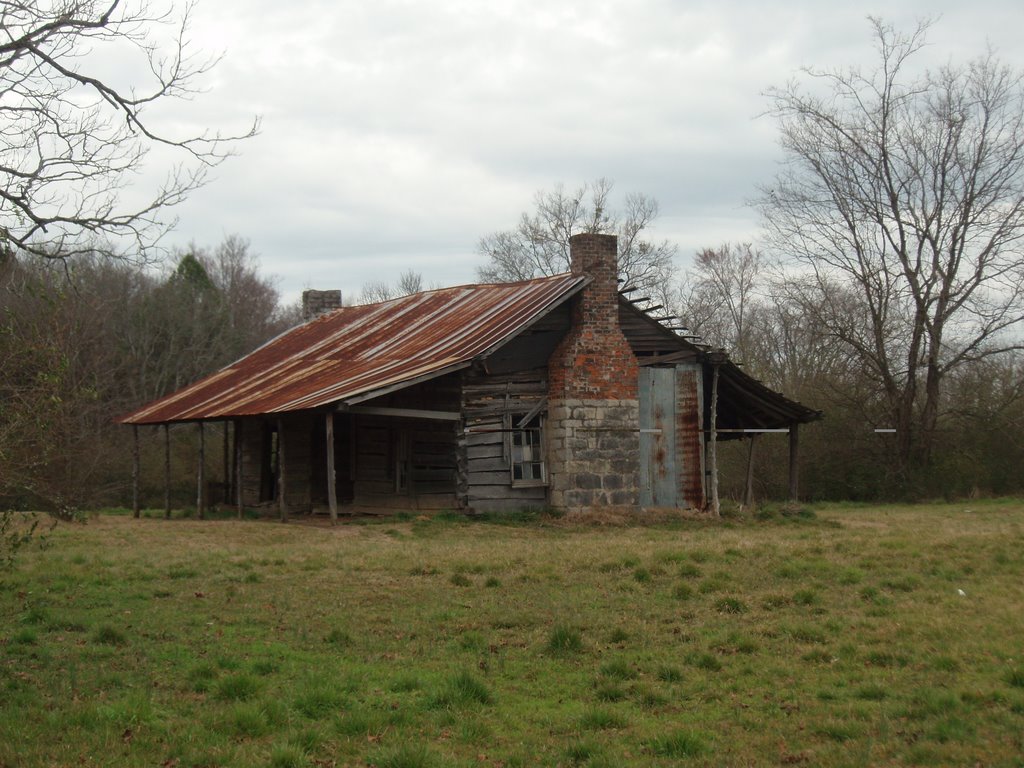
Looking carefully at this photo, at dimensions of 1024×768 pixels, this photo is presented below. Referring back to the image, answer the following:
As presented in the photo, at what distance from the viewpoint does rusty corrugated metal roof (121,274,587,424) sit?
69.5ft

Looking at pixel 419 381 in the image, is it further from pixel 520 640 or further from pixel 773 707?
pixel 773 707

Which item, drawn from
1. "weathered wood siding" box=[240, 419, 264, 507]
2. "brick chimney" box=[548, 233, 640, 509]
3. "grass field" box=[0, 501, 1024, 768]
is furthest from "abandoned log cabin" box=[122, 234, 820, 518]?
"grass field" box=[0, 501, 1024, 768]

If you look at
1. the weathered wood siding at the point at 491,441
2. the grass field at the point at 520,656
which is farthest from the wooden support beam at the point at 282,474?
the grass field at the point at 520,656

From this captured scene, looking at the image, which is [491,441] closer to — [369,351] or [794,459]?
[369,351]

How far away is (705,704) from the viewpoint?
795 centimetres

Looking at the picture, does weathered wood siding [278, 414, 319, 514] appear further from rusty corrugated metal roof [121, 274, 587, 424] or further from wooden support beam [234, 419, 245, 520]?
rusty corrugated metal roof [121, 274, 587, 424]

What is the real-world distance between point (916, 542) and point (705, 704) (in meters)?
8.60

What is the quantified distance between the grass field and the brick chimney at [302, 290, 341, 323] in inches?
748

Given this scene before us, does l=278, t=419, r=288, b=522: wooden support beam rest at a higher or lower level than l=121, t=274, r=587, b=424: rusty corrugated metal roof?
lower

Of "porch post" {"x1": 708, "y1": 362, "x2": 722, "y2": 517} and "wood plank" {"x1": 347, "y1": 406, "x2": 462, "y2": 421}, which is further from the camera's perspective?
"porch post" {"x1": 708, "y1": 362, "x2": 722, "y2": 517}

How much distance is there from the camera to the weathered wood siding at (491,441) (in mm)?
22141

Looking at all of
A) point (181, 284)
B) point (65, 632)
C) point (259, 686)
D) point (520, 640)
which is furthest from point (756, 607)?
point (181, 284)

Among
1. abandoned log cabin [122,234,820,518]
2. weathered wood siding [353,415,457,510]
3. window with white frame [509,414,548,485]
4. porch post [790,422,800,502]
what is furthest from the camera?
porch post [790,422,800,502]

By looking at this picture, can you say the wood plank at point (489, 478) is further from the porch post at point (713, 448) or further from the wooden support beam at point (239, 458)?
the wooden support beam at point (239, 458)
